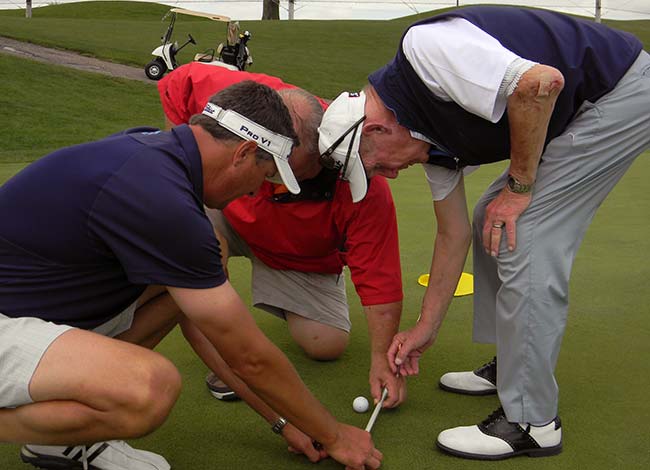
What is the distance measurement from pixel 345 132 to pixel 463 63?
47 cm

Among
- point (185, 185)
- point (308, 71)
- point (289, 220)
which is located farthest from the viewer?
point (308, 71)

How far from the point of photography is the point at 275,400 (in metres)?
2.21

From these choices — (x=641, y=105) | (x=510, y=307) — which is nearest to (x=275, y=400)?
(x=510, y=307)

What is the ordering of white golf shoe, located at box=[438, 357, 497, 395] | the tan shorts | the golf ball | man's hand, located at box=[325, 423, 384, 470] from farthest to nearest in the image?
1. the tan shorts
2. white golf shoe, located at box=[438, 357, 497, 395]
3. the golf ball
4. man's hand, located at box=[325, 423, 384, 470]

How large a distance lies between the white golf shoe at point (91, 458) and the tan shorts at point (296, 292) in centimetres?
121

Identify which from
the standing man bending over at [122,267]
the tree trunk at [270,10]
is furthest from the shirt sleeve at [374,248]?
the tree trunk at [270,10]

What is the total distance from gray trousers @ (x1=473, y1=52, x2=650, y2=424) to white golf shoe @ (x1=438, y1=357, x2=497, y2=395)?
1.49 ft

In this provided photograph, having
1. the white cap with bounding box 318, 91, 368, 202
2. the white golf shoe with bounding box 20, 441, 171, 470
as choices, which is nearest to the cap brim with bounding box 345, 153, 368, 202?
the white cap with bounding box 318, 91, 368, 202

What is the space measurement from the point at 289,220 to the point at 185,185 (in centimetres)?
120

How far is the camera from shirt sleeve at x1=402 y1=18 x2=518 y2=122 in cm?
225

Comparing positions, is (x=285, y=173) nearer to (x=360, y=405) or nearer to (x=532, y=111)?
(x=532, y=111)

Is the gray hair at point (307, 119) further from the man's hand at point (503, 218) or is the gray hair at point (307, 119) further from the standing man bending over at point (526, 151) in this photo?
the man's hand at point (503, 218)

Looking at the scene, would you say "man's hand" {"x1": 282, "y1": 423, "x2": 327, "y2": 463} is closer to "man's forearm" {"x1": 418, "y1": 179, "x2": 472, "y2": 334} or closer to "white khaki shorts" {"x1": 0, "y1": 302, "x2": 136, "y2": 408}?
"man's forearm" {"x1": 418, "y1": 179, "x2": 472, "y2": 334}

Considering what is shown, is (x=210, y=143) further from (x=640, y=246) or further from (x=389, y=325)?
(x=640, y=246)
